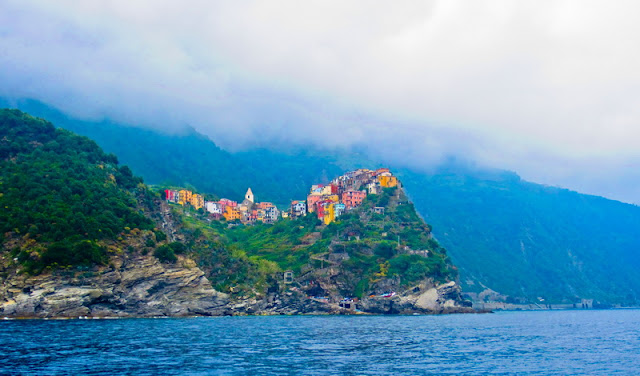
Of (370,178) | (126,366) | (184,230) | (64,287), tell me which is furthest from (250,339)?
(370,178)

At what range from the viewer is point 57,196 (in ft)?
344

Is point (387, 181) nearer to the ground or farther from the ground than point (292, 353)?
farther from the ground

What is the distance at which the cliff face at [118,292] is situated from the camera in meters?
87.4

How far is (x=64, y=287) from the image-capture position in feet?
297

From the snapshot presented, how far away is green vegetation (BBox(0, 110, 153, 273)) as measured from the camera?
93125 mm

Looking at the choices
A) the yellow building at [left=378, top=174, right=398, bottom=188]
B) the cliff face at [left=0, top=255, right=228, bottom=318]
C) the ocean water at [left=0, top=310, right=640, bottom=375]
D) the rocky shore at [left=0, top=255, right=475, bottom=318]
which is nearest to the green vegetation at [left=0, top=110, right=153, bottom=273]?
the cliff face at [left=0, top=255, right=228, bottom=318]

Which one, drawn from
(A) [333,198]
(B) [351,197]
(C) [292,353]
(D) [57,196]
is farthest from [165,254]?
(A) [333,198]

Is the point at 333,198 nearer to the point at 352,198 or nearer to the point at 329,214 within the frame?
the point at 352,198

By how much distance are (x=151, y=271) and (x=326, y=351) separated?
201 ft

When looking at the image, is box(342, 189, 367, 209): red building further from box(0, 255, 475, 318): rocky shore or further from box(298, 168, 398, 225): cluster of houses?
box(0, 255, 475, 318): rocky shore

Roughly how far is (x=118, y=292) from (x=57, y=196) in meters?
23.1

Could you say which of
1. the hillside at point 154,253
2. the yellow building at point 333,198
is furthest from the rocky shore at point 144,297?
the yellow building at point 333,198

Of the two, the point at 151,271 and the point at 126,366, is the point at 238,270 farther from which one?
the point at 126,366

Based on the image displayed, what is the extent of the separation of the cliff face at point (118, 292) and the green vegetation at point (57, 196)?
2.93m
